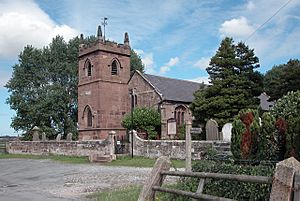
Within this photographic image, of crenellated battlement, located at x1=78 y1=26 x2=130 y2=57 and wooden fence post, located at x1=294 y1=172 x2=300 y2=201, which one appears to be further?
crenellated battlement, located at x1=78 y1=26 x2=130 y2=57

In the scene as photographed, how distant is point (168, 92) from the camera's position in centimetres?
4253

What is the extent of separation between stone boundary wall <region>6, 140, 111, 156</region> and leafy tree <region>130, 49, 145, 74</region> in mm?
27276

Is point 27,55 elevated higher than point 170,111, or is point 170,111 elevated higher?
point 27,55

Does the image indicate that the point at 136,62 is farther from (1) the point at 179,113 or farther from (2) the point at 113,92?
(1) the point at 179,113

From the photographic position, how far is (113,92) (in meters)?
43.7

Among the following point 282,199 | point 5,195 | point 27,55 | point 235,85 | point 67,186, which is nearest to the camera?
point 282,199

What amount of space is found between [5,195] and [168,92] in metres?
32.1

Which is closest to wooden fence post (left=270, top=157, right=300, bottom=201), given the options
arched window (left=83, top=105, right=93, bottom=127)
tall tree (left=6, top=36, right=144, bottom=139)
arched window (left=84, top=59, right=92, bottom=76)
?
arched window (left=83, top=105, right=93, bottom=127)

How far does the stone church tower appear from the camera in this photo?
42.4m

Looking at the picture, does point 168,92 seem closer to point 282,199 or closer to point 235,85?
point 235,85

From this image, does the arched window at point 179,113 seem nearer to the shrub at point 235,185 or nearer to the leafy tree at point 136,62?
the leafy tree at point 136,62

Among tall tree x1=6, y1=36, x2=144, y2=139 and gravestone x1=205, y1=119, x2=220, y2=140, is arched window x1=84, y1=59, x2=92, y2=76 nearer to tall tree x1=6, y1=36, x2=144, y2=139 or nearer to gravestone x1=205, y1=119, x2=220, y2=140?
tall tree x1=6, y1=36, x2=144, y2=139

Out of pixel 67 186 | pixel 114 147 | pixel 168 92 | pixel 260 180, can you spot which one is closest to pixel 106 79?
pixel 168 92

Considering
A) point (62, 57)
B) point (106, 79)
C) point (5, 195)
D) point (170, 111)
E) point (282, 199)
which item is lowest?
point (5, 195)
